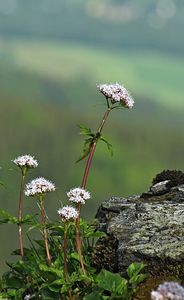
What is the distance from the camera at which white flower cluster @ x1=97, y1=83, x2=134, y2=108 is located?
13.2 meters

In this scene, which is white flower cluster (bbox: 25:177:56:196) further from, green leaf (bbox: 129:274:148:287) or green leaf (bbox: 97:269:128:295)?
green leaf (bbox: 129:274:148:287)

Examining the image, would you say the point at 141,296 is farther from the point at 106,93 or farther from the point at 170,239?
the point at 106,93

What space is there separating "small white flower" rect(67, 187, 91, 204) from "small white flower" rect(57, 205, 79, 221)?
0.49m

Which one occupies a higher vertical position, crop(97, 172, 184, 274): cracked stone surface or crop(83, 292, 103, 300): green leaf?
crop(97, 172, 184, 274): cracked stone surface

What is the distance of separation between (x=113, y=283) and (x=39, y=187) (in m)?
2.01

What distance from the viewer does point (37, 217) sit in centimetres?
1350

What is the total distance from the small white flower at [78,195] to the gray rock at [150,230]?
1.70 m

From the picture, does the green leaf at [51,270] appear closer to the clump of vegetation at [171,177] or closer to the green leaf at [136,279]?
the green leaf at [136,279]

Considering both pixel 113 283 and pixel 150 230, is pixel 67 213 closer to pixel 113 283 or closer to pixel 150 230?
pixel 113 283

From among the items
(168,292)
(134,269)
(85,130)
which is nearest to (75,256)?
(134,269)

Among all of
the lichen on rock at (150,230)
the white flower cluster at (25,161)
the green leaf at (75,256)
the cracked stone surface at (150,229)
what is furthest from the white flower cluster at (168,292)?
the white flower cluster at (25,161)

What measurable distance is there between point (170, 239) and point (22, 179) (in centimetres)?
277

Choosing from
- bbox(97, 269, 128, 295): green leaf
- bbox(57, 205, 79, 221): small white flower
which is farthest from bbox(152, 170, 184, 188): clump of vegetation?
bbox(57, 205, 79, 221): small white flower

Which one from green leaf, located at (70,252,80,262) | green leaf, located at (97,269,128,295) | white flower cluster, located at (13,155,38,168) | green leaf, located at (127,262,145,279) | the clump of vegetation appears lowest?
green leaf, located at (97,269,128,295)
